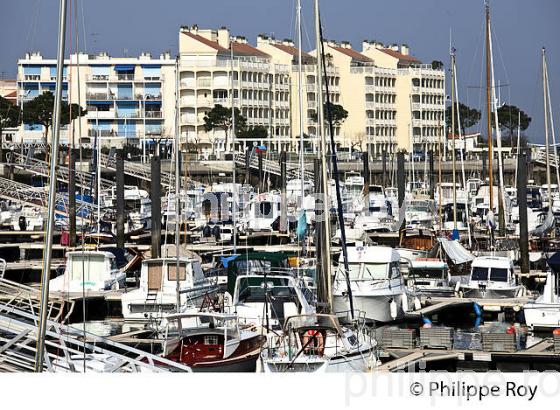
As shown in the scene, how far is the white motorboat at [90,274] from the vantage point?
26.1 m

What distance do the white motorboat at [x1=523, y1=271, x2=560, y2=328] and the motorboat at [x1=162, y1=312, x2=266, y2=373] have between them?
6.37m

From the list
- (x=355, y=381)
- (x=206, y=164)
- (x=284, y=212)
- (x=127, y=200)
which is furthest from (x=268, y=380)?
(x=206, y=164)

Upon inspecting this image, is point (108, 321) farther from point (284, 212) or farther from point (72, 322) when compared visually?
point (284, 212)

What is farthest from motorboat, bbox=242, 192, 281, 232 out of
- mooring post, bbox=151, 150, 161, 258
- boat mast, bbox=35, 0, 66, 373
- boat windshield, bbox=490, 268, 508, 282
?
boat mast, bbox=35, 0, 66, 373

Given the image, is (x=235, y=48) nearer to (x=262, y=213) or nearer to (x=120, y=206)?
(x=262, y=213)

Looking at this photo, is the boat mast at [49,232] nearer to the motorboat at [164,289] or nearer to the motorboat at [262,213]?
the motorboat at [164,289]

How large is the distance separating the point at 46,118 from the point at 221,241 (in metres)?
38.3

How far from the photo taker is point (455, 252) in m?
29.5

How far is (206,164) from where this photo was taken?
73.4m

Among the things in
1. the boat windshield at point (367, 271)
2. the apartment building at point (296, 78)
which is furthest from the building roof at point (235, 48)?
the boat windshield at point (367, 271)

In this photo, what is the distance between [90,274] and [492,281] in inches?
358

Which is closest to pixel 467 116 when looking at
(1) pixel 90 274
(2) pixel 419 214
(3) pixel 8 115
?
(3) pixel 8 115

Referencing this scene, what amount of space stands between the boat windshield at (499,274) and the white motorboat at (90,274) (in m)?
8.53

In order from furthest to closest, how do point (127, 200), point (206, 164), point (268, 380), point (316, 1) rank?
1. point (206, 164)
2. point (127, 200)
3. point (316, 1)
4. point (268, 380)
